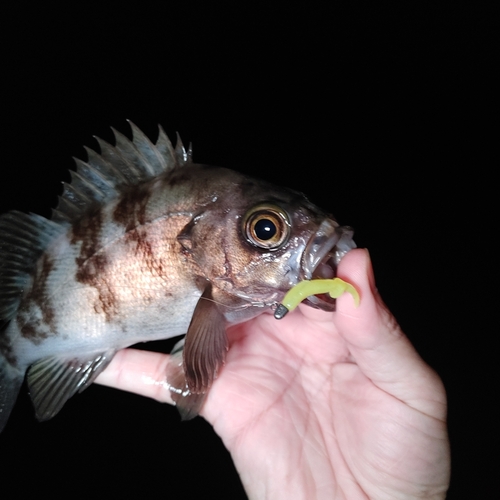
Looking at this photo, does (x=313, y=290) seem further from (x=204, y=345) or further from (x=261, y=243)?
(x=204, y=345)

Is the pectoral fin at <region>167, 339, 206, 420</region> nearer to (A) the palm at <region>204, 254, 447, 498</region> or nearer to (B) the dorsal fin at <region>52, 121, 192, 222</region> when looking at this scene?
(A) the palm at <region>204, 254, 447, 498</region>

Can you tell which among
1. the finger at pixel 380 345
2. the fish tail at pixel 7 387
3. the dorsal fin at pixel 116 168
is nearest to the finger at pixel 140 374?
the fish tail at pixel 7 387

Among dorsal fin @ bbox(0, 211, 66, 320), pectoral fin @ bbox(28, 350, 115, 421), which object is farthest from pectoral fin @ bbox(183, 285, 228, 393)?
dorsal fin @ bbox(0, 211, 66, 320)

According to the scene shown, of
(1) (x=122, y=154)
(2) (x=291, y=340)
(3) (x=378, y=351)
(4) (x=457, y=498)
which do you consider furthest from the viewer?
(4) (x=457, y=498)

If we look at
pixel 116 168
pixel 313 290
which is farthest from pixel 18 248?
pixel 313 290

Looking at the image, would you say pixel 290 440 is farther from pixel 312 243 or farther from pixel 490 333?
pixel 490 333

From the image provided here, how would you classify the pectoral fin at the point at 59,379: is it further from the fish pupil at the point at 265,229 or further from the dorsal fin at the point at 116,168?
the fish pupil at the point at 265,229

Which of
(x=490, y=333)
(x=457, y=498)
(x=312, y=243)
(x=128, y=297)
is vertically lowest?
(x=457, y=498)

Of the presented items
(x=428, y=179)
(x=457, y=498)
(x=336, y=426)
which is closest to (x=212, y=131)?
(x=428, y=179)

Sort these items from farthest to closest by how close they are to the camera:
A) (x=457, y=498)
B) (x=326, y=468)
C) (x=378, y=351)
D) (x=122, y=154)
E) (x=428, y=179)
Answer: (x=428, y=179) → (x=457, y=498) → (x=122, y=154) → (x=326, y=468) → (x=378, y=351)
